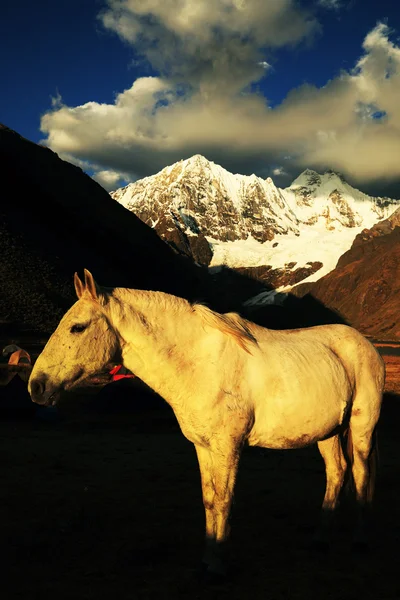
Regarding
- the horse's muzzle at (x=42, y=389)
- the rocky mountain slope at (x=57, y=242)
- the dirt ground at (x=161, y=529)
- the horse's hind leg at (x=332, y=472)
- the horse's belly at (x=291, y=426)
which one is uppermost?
the rocky mountain slope at (x=57, y=242)

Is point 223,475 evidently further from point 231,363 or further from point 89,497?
point 89,497

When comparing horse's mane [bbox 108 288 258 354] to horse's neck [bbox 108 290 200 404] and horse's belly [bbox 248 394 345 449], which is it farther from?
horse's belly [bbox 248 394 345 449]

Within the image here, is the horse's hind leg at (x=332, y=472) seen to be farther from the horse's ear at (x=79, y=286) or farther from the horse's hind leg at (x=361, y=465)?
the horse's ear at (x=79, y=286)

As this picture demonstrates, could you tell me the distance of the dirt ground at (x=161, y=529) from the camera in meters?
4.88

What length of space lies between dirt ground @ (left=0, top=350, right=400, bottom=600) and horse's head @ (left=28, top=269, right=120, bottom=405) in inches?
78.3

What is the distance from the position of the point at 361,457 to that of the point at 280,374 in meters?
1.92

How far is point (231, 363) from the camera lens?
5.17 meters

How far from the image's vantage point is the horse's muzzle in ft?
15.4

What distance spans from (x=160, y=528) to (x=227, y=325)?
10.8 feet

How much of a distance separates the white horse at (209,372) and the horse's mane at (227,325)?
1 centimetres

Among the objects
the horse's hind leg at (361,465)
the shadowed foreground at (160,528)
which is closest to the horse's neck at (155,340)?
the shadowed foreground at (160,528)

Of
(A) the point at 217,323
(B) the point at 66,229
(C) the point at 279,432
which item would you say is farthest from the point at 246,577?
(B) the point at 66,229

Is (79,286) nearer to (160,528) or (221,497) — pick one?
(221,497)

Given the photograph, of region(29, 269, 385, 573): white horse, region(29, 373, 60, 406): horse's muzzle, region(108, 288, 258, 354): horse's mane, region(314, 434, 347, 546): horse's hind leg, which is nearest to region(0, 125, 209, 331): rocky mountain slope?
region(314, 434, 347, 546): horse's hind leg
